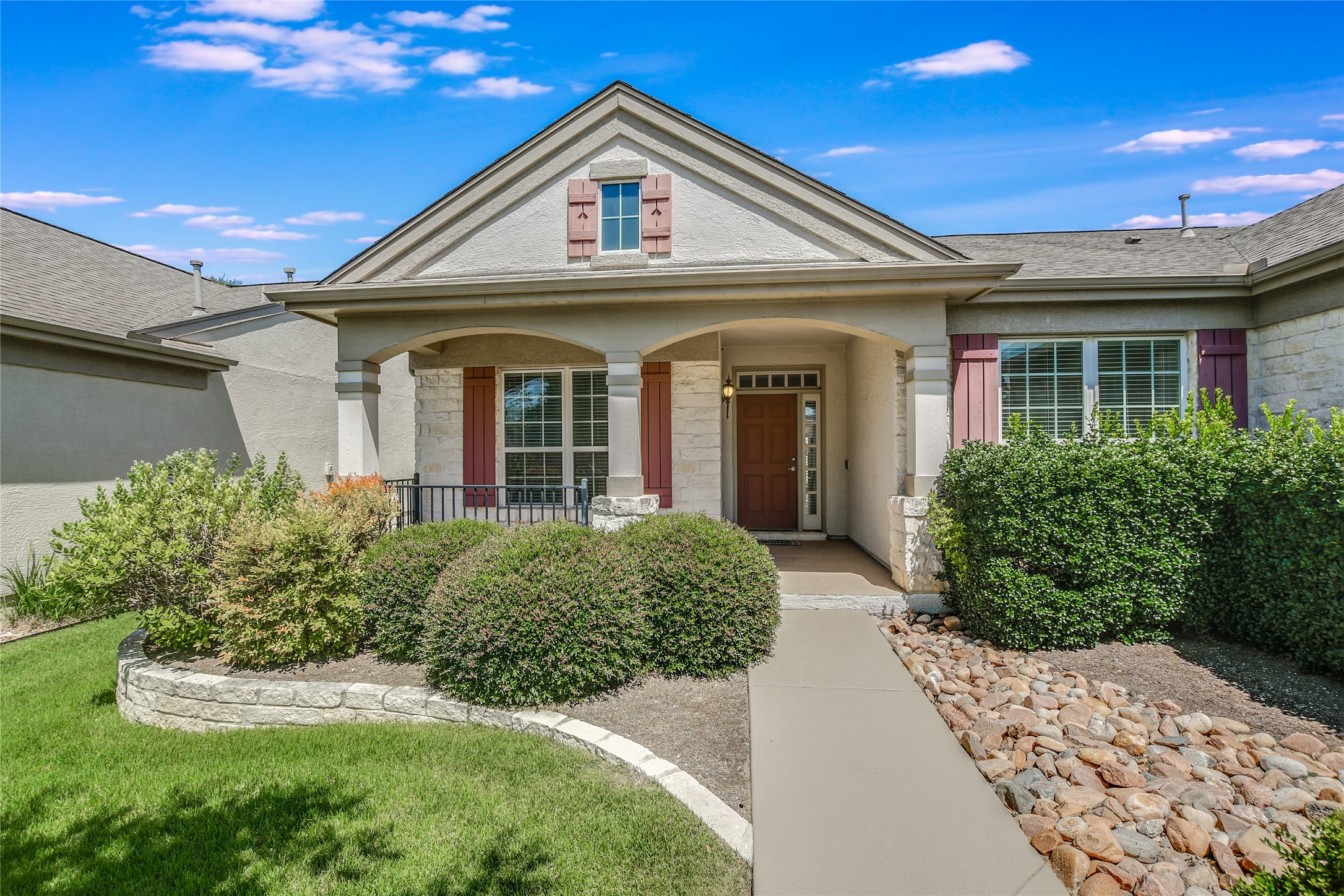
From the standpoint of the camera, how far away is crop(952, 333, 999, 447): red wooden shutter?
22.3 feet

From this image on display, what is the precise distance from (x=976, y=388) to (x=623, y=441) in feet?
13.0

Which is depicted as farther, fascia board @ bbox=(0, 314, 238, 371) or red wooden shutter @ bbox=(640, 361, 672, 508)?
red wooden shutter @ bbox=(640, 361, 672, 508)

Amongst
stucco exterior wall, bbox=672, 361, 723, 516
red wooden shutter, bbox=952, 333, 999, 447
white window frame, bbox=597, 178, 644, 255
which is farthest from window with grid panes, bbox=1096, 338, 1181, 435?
white window frame, bbox=597, 178, 644, 255

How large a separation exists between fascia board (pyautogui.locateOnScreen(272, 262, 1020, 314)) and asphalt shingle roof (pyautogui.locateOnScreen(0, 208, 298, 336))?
9.54ft

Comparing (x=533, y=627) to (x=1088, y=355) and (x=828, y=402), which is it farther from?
(x=828, y=402)

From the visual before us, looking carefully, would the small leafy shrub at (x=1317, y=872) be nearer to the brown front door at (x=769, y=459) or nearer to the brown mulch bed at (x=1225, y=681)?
the brown mulch bed at (x=1225, y=681)

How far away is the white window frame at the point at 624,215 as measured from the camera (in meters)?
7.03

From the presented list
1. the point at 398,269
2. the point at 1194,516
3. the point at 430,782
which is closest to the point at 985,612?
the point at 1194,516

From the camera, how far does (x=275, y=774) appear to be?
11.0 feet

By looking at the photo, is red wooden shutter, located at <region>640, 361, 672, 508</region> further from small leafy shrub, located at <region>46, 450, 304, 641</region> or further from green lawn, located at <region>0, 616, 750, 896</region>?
green lawn, located at <region>0, 616, 750, 896</region>

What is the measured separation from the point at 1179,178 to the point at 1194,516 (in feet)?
23.2

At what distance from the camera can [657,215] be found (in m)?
6.99

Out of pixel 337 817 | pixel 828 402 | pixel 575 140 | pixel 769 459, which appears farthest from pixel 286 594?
pixel 828 402

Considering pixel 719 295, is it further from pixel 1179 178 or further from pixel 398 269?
pixel 1179 178
